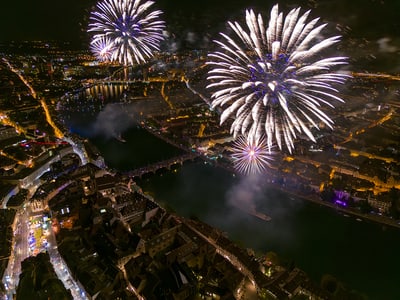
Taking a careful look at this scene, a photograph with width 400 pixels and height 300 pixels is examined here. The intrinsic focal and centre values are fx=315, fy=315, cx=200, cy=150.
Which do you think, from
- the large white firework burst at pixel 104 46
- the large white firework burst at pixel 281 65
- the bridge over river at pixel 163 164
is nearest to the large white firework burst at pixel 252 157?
the bridge over river at pixel 163 164

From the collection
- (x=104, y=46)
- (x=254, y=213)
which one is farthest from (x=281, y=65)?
(x=104, y=46)

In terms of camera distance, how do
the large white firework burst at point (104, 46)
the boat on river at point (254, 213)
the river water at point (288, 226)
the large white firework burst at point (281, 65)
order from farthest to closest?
1. the large white firework burst at point (104, 46)
2. the boat on river at point (254, 213)
3. the river water at point (288, 226)
4. the large white firework burst at point (281, 65)

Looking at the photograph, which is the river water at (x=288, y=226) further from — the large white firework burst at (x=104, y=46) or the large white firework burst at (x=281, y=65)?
A: the large white firework burst at (x=104, y=46)

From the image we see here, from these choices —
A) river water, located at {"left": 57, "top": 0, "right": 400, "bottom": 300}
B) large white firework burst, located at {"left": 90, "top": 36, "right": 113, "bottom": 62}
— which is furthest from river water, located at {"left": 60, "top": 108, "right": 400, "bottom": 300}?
large white firework burst, located at {"left": 90, "top": 36, "right": 113, "bottom": 62}

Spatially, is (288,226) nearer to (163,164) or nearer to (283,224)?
(283,224)

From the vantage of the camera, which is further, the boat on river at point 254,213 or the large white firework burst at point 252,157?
the large white firework burst at point 252,157

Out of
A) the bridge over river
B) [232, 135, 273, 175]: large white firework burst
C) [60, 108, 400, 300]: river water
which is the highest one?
[232, 135, 273, 175]: large white firework burst

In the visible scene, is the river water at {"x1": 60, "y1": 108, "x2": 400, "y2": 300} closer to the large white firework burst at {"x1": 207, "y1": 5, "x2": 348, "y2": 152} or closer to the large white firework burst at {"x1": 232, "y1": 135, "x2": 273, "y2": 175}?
the large white firework burst at {"x1": 232, "y1": 135, "x2": 273, "y2": 175}

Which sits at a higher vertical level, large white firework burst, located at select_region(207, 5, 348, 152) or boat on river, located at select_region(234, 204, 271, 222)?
large white firework burst, located at select_region(207, 5, 348, 152)

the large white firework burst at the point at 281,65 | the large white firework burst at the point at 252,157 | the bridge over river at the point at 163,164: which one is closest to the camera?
the large white firework burst at the point at 281,65
